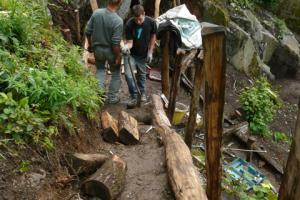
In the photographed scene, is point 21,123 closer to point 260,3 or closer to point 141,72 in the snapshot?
point 141,72

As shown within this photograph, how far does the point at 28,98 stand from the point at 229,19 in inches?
395

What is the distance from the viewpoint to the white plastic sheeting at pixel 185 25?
8.53 meters

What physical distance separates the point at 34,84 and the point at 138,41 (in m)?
3.28

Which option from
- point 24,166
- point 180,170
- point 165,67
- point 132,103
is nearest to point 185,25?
point 165,67

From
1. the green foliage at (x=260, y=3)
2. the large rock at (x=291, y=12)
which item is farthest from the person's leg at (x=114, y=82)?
the large rock at (x=291, y=12)

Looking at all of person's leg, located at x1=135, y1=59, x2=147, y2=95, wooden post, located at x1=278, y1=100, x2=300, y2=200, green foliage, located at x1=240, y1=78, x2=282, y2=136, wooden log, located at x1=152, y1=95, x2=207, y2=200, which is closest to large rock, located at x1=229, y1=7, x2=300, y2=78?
green foliage, located at x1=240, y1=78, x2=282, y2=136

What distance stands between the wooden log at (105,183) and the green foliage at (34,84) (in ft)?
Answer: 1.73

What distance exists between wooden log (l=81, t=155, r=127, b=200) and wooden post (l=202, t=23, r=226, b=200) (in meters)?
0.93

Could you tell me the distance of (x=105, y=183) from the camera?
374 centimetres

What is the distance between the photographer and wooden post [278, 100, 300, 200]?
236 cm

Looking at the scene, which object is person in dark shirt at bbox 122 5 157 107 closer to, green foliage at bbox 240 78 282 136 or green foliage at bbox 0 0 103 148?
green foliage at bbox 0 0 103 148

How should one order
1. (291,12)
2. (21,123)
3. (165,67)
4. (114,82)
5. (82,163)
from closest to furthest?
1. (21,123)
2. (82,163)
3. (114,82)
4. (165,67)
5. (291,12)

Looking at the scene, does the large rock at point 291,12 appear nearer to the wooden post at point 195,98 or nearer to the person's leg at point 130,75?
the person's leg at point 130,75

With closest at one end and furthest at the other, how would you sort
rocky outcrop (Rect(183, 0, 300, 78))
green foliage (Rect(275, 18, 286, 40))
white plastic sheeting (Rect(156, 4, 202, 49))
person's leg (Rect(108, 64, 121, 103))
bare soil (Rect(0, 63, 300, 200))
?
bare soil (Rect(0, 63, 300, 200)) → person's leg (Rect(108, 64, 121, 103)) → white plastic sheeting (Rect(156, 4, 202, 49)) → rocky outcrop (Rect(183, 0, 300, 78)) → green foliage (Rect(275, 18, 286, 40))
